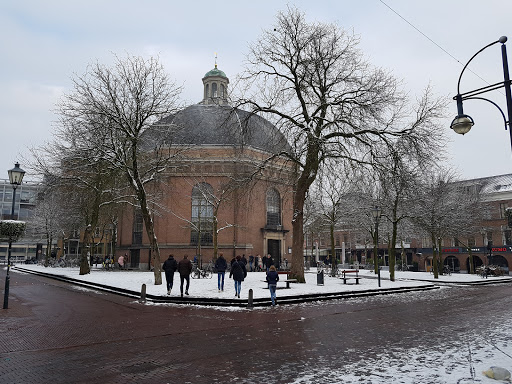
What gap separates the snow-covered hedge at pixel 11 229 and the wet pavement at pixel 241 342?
272 cm

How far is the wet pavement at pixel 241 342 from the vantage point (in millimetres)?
5977

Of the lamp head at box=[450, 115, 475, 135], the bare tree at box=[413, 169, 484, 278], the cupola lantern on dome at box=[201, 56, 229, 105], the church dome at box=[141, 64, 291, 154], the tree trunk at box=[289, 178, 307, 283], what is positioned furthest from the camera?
the cupola lantern on dome at box=[201, 56, 229, 105]

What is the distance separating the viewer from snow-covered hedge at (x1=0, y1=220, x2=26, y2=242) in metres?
14.7

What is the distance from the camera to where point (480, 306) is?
14352mm

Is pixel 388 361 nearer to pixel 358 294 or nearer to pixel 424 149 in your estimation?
pixel 358 294

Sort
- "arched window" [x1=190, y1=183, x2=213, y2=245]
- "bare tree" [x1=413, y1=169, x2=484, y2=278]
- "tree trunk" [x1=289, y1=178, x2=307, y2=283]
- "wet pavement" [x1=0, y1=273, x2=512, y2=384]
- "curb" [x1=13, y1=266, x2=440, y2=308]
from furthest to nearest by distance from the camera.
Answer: "arched window" [x1=190, y1=183, x2=213, y2=245], "bare tree" [x1=413, y1=169, x2=484, y2=278], "tree trunk" [x1=289, y1=178, x2=307, y2=283], "curb" [x1=13, y1=266, x2=440, y2=308], "wet pavement" [x1=0, y1=273, x2=512, y2=384]

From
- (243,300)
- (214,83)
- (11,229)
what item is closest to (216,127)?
(243,300)

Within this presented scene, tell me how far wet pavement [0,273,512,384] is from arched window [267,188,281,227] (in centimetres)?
2572

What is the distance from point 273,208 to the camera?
1580 inches

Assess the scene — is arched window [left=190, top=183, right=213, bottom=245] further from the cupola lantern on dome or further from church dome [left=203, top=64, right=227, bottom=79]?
church dome [left=203, top=64, right=227, bottom=79]

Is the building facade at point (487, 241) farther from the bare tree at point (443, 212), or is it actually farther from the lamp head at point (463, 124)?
the lamp head at point (463, 124)

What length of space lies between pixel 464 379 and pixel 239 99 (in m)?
16.8

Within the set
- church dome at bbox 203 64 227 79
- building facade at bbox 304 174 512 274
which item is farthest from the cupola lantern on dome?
building facade at bbox 304 174 512 274

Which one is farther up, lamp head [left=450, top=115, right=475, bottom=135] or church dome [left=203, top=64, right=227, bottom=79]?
church dome [left=203, top=64, right=227, bottom=79]
